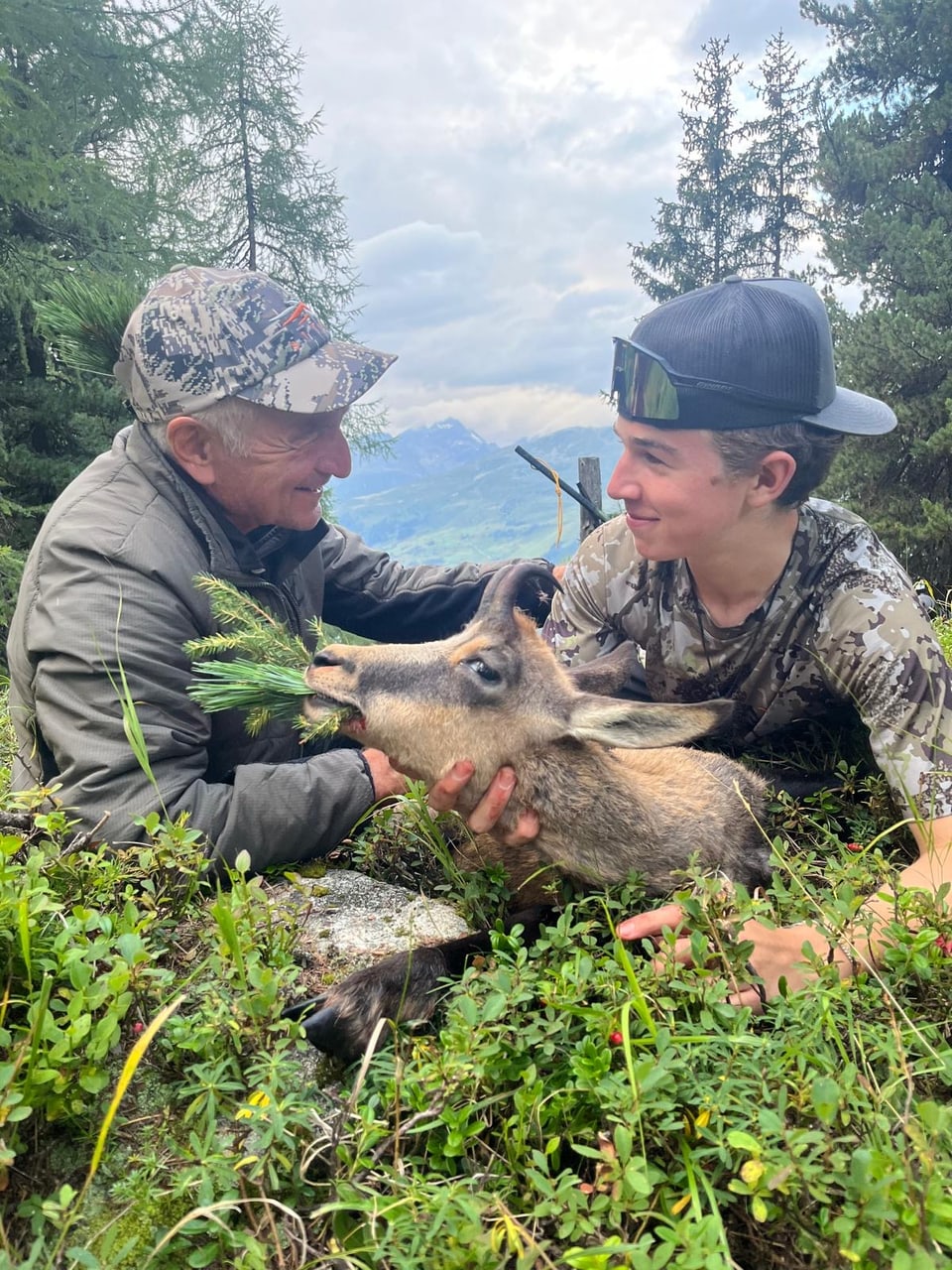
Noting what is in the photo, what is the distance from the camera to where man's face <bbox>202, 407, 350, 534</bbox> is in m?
3.96

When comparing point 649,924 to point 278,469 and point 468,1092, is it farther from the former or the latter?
point 278,469

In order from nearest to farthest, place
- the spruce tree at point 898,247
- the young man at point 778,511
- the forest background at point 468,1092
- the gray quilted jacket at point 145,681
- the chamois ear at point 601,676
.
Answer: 1. the forest background at point 468,1092
2. the gray quilted jacket at point 145,681
3. the young man at point 778,511
4. the chamois ear at point 601,676
5. the spruce tree at point 898,247

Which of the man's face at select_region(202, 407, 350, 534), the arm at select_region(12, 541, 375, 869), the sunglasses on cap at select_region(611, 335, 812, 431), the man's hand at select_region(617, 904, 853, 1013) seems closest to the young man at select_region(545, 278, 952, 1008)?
the sunglasses on cap at select_region(611, 335, 812, 431)

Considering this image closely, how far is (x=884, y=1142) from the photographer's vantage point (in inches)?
63.7

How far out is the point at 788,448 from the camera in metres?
3.47

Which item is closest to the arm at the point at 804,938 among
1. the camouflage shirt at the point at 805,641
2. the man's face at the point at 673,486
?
the camouflage shirt at the point at 805,641

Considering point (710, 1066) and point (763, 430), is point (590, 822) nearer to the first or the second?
point (710, 1066)

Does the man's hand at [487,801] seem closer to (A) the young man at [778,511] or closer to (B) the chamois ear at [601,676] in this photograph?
(B) the chamois ear at [601,676]

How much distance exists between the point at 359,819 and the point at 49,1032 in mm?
1785

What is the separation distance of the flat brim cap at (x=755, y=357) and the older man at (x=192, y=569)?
66.2 inches

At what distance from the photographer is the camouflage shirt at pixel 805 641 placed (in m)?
3.30

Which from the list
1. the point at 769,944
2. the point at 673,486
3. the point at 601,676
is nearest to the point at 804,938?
the point at 769,944

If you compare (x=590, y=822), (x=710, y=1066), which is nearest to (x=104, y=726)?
(x=590, y=822)

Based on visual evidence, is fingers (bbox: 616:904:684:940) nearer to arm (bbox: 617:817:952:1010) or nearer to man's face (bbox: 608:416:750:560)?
arm (bbox: 617:817:952:1010)
